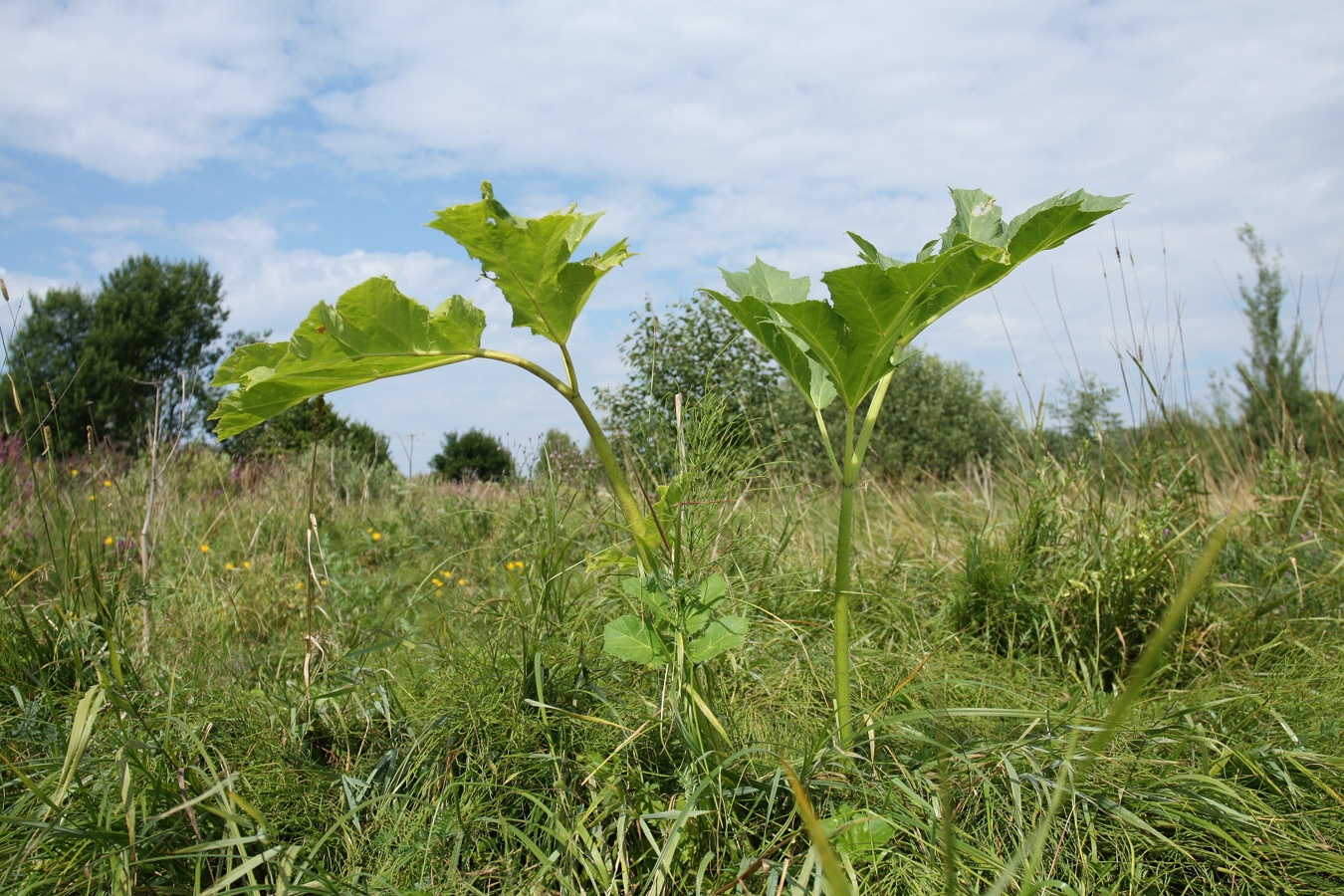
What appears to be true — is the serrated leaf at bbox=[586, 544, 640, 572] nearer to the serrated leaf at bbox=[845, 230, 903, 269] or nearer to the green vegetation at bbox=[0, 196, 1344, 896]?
the green vegetation at bbox=[0, 196, 1344, 896]

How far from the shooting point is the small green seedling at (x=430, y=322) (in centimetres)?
127

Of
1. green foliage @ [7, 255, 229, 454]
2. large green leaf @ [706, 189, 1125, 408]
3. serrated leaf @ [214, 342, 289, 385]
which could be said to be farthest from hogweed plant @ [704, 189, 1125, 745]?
green foliage @ [7, 255, 229, 454]

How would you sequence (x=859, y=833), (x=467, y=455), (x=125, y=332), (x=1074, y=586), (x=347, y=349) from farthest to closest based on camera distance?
1. (x=125, y=332)
2. (x=467, y=455)
3. (x=1074, y=586)
4. (x=859, y=833)
5. (x=347, y=349)

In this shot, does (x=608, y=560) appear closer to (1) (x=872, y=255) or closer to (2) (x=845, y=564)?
(2) (x=845, y=564)

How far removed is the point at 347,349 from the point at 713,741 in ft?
3.16

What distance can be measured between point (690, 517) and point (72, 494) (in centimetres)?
391

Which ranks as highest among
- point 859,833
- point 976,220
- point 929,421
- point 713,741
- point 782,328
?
point 929,421

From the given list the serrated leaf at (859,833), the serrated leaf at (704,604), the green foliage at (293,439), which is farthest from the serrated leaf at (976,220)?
the green foliage at (293,439)

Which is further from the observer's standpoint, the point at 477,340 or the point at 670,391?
the point at 670,391

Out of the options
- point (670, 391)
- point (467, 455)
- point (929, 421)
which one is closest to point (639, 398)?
point (670, 391)

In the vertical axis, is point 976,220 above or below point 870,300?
above

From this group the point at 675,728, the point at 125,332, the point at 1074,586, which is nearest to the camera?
the point at 675,728

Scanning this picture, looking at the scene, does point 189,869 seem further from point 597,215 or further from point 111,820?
point 597,215

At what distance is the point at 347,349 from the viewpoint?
1300 millimetres
